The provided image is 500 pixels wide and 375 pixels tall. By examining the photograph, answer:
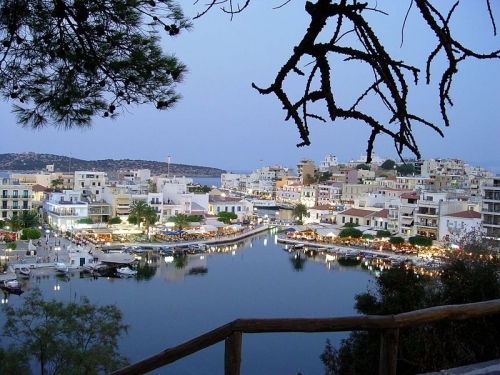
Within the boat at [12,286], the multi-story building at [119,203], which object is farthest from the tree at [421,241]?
the boat at [12,286]

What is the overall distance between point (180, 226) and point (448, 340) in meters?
18.3

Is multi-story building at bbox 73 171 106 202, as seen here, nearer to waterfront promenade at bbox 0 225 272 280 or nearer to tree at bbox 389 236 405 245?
waterfront promenade at bbox 0 225 272 280

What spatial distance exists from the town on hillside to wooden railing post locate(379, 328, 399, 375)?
13508 millimetres

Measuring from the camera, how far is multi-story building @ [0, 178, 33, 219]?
822 inches

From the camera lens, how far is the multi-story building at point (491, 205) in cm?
1639

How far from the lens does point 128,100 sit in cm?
240

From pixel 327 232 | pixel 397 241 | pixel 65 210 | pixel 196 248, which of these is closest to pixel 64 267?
pixel 196 248

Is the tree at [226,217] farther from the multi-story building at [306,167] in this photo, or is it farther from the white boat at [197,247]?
the multi-story building at [306,167]

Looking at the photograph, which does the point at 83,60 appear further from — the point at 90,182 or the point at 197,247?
the point at 90,182

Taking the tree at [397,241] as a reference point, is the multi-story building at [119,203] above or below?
above

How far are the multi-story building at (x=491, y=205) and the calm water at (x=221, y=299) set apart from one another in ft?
14.2

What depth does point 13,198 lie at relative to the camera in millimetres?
21047

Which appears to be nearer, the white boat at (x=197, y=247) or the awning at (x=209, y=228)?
the white boat at (x=197, y=247)

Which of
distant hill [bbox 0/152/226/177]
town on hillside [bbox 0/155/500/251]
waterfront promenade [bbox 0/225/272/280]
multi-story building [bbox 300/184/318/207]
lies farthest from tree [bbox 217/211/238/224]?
distant hill [bbox 0/152/226/177]
